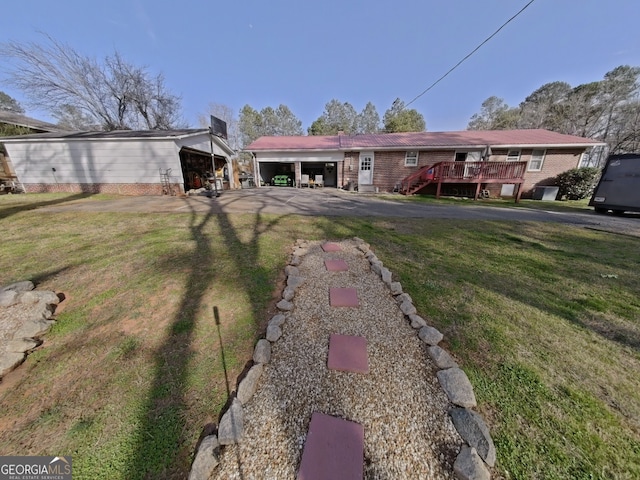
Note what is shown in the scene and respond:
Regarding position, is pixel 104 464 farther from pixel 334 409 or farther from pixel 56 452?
A: pixel 334 409

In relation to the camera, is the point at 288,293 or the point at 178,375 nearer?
the point at 178,375

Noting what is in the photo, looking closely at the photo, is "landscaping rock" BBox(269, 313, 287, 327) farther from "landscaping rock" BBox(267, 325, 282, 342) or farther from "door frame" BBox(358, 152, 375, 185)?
"door frame" BBox(358, 152, 375, 185)

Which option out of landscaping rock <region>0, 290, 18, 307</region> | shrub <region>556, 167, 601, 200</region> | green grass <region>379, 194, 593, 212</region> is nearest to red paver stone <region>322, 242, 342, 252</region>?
landscaping rock <region>0, 290, 18, 307</region>

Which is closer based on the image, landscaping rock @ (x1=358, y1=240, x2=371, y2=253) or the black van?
landscaping rock @ (x1=358, y1=240, x2=371, y2=253)

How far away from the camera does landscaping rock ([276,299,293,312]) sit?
8.63 feet

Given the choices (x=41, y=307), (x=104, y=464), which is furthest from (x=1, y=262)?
(x=104, y=464)

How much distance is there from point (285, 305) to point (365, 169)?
1404 centimetres

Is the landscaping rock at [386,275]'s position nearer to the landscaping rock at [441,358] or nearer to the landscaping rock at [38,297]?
the landscaping rock at [441,358]

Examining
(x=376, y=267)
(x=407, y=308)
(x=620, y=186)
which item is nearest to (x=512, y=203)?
(x=620, y=186)

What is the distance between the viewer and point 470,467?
48.8 inches

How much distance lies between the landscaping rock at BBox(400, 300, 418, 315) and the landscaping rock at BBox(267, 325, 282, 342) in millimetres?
1385

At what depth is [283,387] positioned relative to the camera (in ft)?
5.69

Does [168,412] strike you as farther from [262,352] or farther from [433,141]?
[433,141]

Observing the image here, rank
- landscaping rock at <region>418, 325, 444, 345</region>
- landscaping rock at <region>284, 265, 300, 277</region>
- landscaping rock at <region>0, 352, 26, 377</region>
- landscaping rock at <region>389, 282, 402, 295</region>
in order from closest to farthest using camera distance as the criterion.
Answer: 1. landscaping rock at <region>0, 352, 26, 377</region>
2. landscaping rock at <region>418, 325, 444, 345</region>
3. landscaping rock at <region>389, 282, 402, 295</region>
4. landscaping rock at <region>284, 265, 300, 277</region>
